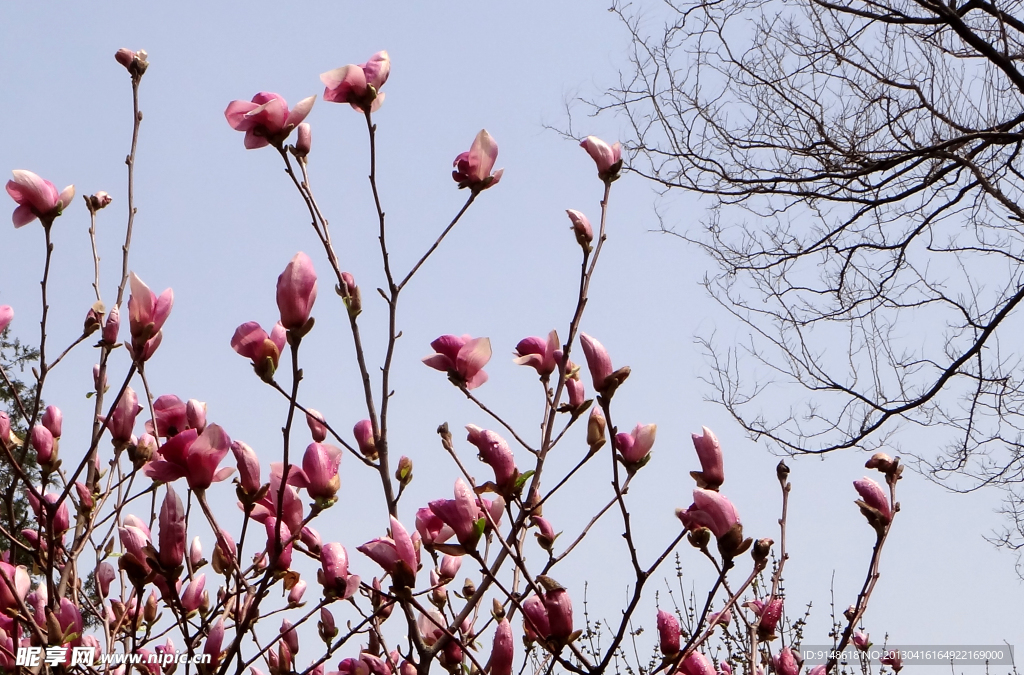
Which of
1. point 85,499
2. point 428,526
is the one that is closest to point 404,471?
point 428,526

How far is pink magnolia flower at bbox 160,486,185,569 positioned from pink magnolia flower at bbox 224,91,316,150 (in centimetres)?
46

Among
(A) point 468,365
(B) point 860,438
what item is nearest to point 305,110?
(A) point 468,365

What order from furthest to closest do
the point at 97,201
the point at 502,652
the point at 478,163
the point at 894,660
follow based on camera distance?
the point at 894,660
the point at 97,201
the point at 478,163
the point at 502,652

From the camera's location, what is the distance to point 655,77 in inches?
163

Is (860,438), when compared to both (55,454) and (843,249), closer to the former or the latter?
(843,249)

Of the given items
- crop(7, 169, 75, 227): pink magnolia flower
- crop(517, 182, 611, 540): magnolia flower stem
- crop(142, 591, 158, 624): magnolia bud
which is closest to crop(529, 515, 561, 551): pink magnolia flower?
crop(517, 182, 611, 540): magnolia flower stem

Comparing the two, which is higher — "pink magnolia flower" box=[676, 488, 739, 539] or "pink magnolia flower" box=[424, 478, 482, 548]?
"pink magnolia flower" box=[676, 488, 739, 539]

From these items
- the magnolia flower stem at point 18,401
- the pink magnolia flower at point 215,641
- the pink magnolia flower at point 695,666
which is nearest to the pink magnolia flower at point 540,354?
the pink magnolia flower at point 695,666

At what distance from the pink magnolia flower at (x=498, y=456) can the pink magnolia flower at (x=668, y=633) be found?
247 mm

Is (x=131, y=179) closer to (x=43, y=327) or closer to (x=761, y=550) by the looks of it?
(x=43, y=327)

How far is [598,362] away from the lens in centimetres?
111

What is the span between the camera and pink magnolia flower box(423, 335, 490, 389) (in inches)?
46.7

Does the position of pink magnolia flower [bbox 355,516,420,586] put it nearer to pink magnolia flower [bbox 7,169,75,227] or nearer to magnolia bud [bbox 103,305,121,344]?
magnolia bud [bbox 103,305,121,344]

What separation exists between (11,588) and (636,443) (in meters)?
0.76
